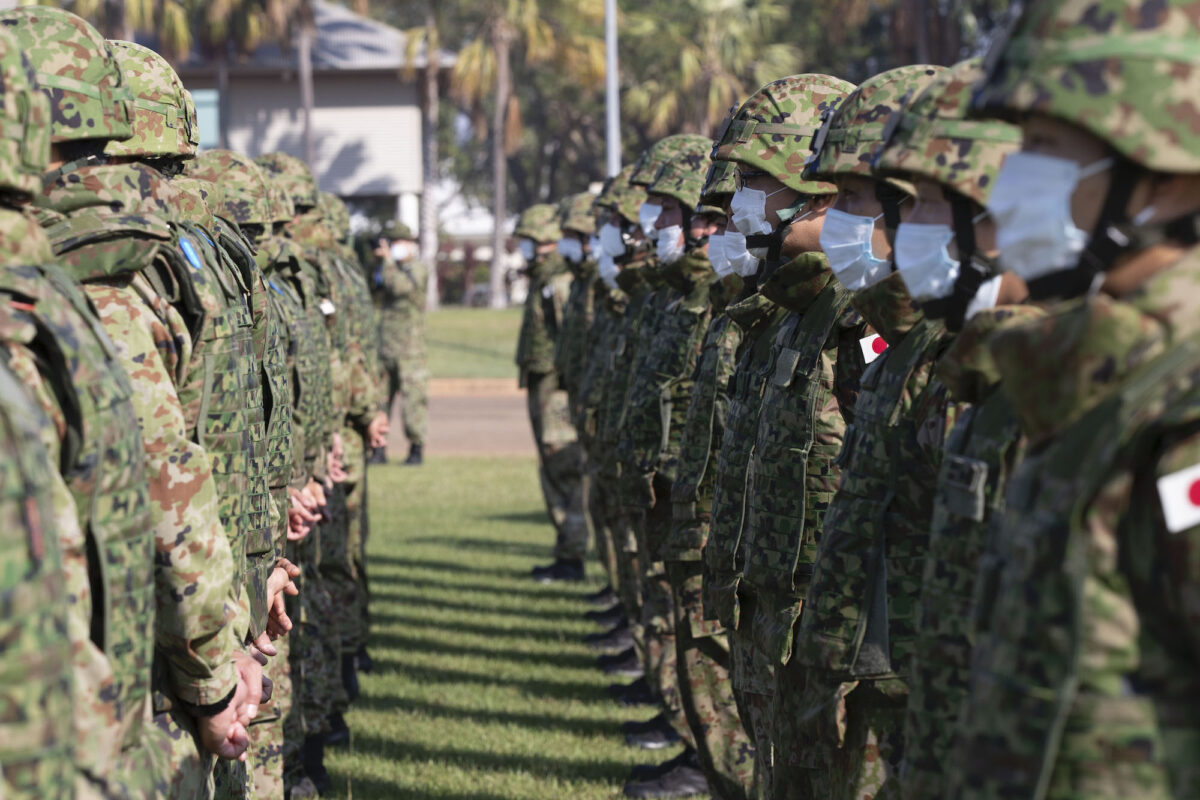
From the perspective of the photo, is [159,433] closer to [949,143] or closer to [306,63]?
[949,143]

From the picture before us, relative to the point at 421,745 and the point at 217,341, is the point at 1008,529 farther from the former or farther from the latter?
the point at 421,745

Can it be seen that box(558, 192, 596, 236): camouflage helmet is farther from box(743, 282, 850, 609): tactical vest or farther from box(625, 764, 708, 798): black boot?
box(743, 282, 850, 609): tactical vest

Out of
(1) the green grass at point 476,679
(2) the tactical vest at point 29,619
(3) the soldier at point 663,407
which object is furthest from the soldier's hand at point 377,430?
(2) the tactical vest at point 29,619

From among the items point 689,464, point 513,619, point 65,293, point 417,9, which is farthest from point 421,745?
point 417,9

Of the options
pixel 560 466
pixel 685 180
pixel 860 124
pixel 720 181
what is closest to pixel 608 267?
pixel 685 180

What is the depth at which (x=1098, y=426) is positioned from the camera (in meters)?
2.21

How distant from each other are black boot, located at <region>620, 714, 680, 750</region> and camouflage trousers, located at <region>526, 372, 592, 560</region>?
432cm

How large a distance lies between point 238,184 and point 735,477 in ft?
8.45

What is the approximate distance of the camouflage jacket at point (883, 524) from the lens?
3586 mm

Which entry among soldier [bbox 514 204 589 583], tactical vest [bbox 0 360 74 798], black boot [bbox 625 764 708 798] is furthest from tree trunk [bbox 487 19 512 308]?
tactical vest [bbox 0 360 74 798]

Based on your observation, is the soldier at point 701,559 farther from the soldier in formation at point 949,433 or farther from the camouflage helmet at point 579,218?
the camouflage helmet at point 579,218

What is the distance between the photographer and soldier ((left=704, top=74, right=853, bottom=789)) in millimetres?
5035

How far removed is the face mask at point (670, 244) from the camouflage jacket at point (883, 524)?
3.87 m

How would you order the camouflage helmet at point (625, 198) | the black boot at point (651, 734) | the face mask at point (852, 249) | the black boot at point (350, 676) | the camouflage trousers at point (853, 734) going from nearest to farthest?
the camouflage trousers at point (853, 734)
the face mask at point (852, 249)
the black boot at point (651, 734)
the black boot at point (350, 676)
the camouflage helmet at point (625, 198)
